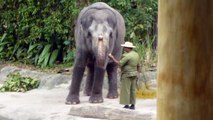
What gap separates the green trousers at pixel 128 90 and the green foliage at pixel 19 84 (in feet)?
14.1

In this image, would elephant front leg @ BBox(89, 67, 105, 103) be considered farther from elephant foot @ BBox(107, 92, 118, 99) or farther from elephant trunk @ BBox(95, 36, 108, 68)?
elephant foot @ BBox(107, 92, 118, 99)

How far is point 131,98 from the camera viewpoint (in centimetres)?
927

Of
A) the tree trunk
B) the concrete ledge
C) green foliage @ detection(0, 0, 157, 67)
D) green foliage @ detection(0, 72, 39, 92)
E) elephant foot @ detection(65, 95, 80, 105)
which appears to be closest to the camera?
the tree trunk

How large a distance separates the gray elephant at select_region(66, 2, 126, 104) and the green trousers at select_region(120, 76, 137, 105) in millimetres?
1355

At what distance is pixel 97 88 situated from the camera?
35.3ft

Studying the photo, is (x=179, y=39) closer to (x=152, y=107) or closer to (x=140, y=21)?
(x=152, y=107)

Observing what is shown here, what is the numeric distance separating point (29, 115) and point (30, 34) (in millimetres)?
7005

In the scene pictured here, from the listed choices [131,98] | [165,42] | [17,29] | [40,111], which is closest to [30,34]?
[17,29]

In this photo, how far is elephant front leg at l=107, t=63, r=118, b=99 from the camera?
11.4 meters

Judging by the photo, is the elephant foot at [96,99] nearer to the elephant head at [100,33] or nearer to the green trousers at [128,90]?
the elephant head at [100,33]

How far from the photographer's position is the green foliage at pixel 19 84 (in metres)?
12.9

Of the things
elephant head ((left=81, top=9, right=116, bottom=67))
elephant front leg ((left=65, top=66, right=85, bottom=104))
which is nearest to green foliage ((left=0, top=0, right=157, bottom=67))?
elephant head ((left=81, top=9, right=116, bottom=67))

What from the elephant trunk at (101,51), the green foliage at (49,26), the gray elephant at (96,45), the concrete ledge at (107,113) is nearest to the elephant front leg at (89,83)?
the gray elephant at (96,45)

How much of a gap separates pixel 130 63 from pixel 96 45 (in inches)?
56.1
